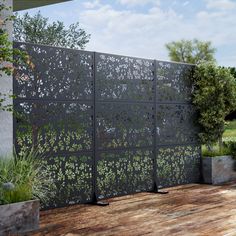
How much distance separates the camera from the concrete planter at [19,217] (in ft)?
15.5

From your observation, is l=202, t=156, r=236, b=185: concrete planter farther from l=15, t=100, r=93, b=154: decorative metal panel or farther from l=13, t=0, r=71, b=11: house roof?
l=13, t=0, r=71, b=11: house roof

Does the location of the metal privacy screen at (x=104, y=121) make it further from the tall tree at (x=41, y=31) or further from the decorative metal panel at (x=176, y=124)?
the tall tree at (x=41, y=31)

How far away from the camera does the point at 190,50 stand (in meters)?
45.1

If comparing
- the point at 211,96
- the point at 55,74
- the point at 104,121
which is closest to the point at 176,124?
the point at 211,96

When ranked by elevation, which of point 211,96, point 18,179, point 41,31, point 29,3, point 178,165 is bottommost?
point 178,165

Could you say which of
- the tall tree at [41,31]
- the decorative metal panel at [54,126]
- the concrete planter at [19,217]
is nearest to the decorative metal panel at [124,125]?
the decorative metal panel at [54,126]

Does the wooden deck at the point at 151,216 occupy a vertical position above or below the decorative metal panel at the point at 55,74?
below

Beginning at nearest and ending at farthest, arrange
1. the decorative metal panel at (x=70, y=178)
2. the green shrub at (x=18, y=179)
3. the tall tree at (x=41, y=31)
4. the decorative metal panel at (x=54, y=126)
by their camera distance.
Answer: the green shrub at (x=18, y=179) → the decorative metal panel at (x=54, y=126) → the decorative metal panel at (x=70, y=178) → the tall tree at (x=41, y=31)

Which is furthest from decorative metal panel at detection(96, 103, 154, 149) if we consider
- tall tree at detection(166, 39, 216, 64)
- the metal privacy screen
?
tall tree at detection(166, 39, 216, 64)

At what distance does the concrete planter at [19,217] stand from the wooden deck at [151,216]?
133 millimetres

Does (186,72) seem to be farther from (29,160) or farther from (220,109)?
(29,160)

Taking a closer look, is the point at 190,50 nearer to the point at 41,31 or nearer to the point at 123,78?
the point at 41,31

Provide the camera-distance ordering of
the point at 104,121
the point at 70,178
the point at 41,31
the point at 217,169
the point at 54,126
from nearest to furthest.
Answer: the point at 54,126, the point at 70,178, the point at 104,121, the point at 217,169, the point at 41,31

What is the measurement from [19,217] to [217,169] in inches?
184
